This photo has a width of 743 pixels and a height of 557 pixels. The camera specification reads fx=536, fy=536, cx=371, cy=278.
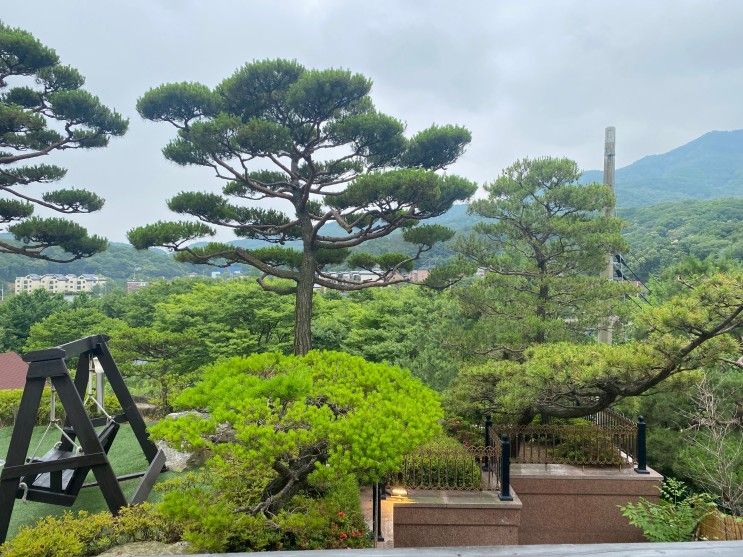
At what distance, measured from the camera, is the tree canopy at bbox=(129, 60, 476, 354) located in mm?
8165

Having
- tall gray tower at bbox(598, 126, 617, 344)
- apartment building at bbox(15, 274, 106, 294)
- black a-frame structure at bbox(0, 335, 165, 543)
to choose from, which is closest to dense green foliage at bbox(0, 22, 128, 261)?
black a-frame structure at bbox(0, 335, 165, 543)

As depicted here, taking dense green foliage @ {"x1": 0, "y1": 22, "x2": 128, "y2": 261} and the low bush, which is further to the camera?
dense green foliage @ {"x1": 0, "y1": 22, "x2": 128, "y2": 261}

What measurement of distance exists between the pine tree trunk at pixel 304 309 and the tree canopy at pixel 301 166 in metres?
0.02

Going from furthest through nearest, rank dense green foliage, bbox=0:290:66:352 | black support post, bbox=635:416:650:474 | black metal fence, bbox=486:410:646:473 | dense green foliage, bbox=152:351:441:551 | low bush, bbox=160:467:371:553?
dense green foliage, bbox=0:290:66:352 → black metal fence, bbox=486:410:646:473 → black support post, bbox=635:416:650:474 → low bush, bbox=160:467:371:553 → dense green foliage, bbox=152:351:441:551

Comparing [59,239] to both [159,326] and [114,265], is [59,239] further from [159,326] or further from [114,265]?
[114,265]

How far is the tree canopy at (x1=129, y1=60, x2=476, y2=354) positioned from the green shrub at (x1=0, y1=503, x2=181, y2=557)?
4.84 m

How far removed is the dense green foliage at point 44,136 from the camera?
31.0 feet

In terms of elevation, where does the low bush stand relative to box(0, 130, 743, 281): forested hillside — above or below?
below

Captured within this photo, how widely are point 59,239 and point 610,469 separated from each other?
10.2 m

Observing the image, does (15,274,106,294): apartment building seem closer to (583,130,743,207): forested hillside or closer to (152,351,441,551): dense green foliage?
(152,351,441,551): dense green foliage

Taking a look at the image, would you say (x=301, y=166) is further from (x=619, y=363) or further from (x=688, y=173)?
(x=688, y=173)

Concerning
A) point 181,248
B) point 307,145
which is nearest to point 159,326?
point 181,248

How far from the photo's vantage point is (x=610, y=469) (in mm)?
6910

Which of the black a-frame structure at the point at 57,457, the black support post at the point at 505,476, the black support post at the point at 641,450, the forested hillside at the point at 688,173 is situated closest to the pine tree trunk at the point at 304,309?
the black a-frame structure at the point at 57,457
